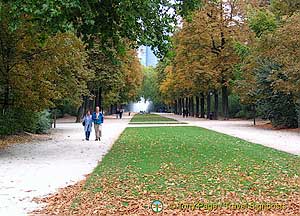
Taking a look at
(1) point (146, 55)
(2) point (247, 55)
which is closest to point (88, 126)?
(2) point (247, 55)

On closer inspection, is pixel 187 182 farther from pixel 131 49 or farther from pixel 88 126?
pixel 131 49

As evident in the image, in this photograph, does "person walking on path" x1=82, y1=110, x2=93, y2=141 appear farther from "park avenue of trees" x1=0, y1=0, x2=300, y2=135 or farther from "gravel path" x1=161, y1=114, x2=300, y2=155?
"gravel path" x1=161, y1=114, x2=300, y2=155

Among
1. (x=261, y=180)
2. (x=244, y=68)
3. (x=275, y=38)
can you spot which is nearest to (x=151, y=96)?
(x=244, y=68)

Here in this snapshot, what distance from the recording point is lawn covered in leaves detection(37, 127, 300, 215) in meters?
7.09

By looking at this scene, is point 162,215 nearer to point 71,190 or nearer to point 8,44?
point 71,190

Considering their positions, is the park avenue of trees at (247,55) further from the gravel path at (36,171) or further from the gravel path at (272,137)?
the gravel path at (36,171)

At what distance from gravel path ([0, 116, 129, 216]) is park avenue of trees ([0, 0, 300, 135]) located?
136 inches

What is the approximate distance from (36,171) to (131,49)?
18.6m

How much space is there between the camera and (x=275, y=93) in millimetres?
29266

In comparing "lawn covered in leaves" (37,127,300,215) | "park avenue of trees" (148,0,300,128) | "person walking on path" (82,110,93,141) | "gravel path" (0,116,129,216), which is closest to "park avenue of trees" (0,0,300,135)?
"park avenue of trees" (148,0,300,128)

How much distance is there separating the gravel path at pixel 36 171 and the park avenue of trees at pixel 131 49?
3.46 m

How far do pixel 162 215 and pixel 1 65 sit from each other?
13.0 m

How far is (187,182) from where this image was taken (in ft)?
29.7

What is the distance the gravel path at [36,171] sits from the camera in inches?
305
